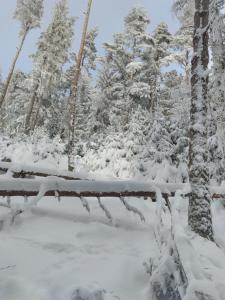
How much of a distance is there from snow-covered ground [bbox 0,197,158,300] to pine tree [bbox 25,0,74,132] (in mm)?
28360

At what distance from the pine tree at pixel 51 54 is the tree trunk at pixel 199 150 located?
2765cm

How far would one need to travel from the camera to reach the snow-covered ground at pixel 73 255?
396 centimetres

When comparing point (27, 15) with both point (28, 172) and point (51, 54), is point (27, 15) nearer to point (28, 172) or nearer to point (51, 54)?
point (51, 54)

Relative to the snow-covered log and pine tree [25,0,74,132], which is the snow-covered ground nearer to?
the snow-covered log

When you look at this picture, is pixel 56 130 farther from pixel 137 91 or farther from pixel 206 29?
pixel 206 29

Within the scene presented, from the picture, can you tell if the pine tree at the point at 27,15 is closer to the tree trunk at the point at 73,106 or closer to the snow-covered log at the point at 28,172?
the tree trunk at the point at 73,106

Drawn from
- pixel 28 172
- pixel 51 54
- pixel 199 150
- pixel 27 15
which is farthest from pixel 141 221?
pixel 51 54

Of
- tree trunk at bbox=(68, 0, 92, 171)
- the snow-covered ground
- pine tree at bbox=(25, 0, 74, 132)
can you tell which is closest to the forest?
the snow-covered ground

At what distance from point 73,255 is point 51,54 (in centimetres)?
3206

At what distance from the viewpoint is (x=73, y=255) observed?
486cm

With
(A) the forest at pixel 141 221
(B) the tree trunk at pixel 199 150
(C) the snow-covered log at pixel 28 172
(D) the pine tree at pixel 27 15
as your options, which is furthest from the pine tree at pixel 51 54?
(B) the tree trunk at pixel 199 150

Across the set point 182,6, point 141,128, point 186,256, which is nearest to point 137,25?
point 141,128

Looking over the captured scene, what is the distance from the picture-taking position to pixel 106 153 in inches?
Result: 712

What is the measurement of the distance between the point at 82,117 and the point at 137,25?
43.9ft
